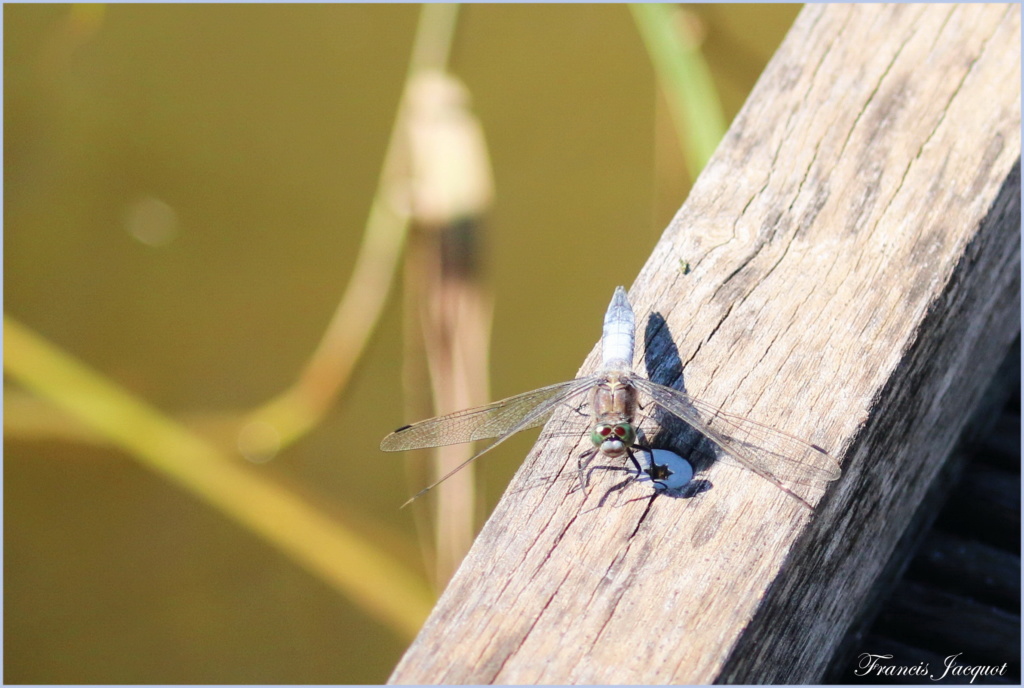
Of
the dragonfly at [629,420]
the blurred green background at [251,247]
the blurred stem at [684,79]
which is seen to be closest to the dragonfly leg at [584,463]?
the dragonfly at [629,420]

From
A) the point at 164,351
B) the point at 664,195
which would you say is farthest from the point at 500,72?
the point at 164,351

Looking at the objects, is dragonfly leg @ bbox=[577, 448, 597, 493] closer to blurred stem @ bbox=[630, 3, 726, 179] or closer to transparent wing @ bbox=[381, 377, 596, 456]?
transparent wing @ bbox=[381, 377, 596, 456]

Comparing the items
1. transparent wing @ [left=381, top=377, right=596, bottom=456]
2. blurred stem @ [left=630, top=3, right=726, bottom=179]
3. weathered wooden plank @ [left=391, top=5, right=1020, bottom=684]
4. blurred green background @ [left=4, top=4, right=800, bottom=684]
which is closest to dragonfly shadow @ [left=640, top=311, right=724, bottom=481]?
weathered wooden plank @ [left=391, top=5, right=1020, bottom=684]

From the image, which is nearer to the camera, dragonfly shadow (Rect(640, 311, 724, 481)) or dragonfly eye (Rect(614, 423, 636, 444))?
dragonfly shadow (Rect(640, 311, 724, 481))

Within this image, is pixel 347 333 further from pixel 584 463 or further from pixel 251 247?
pixel 584 463

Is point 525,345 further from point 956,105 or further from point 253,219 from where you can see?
point 956,105

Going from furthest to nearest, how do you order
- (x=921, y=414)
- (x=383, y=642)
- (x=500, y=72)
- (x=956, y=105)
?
(x=500, y=72) < (x=383, y=642) < (x=956, y=105) < (x=921, y=414)

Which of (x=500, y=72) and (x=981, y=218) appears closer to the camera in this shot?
(x=981, y=218)
